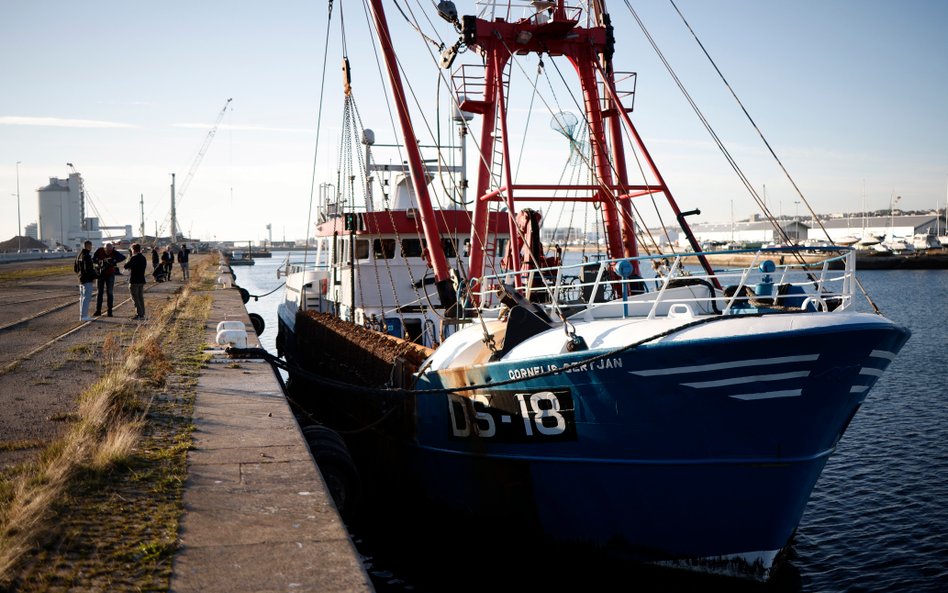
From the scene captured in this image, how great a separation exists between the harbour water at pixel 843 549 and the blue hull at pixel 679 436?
56cm

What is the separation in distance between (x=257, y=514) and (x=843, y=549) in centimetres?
794

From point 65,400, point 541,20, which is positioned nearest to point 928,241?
point 541,20

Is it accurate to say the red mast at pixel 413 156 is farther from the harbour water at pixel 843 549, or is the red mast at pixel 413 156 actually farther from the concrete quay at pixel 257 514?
the concrete quay at pixel 257 514

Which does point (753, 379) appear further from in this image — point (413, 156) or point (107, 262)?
point (107, 262)

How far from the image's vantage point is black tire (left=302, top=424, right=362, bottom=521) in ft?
29.8

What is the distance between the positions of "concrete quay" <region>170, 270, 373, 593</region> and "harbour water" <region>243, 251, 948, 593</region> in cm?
273

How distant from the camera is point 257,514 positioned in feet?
19.9

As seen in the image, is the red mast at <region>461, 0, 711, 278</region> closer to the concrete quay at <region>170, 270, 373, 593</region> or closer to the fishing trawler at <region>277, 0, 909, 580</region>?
the fishing trawler at <region>277, 0, 909, 580</region>

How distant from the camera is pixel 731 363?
7.39m

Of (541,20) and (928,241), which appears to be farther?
(928,241)

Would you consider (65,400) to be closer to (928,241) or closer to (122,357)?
(122,357)

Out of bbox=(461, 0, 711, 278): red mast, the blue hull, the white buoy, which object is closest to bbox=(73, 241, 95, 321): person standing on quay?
the white buoy

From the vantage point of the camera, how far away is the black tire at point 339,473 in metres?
9.07

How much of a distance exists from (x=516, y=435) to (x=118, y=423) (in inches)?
164
